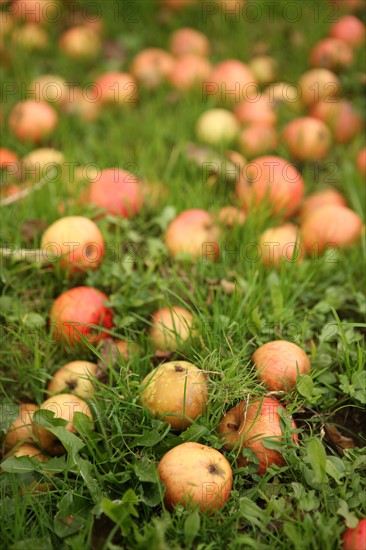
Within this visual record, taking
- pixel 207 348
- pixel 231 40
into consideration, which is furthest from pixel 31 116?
pixel 207 348

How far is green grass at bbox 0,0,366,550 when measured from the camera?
1.81 meters

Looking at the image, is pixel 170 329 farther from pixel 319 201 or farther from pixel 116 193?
pixel 319 201

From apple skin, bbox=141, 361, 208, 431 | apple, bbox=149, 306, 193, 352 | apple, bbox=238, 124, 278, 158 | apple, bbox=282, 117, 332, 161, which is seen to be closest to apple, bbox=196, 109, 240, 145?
apple, bbox=238, 124, 278, 158

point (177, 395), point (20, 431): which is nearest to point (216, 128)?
point (177, 395)

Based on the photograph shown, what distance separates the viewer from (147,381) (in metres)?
2.05

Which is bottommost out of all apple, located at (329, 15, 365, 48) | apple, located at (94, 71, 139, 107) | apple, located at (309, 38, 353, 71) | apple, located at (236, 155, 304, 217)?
apple, located at (236, 155, 304, 217)

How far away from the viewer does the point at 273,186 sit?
3.03m

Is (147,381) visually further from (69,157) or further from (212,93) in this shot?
(212,93)

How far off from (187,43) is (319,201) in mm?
1789

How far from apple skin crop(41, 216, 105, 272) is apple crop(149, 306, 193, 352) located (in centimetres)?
45

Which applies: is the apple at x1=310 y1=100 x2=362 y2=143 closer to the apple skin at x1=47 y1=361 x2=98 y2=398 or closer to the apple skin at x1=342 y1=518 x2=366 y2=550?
the apple skin at x1=47 y1=361 x2=98 y2=398

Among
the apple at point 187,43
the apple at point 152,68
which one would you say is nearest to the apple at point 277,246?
the apple at point 152,68

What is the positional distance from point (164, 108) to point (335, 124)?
41.1 inches

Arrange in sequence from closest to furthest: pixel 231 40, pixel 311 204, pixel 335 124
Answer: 1. pixel 311 204
2. pixel 335 124
3. pixel 231 40
